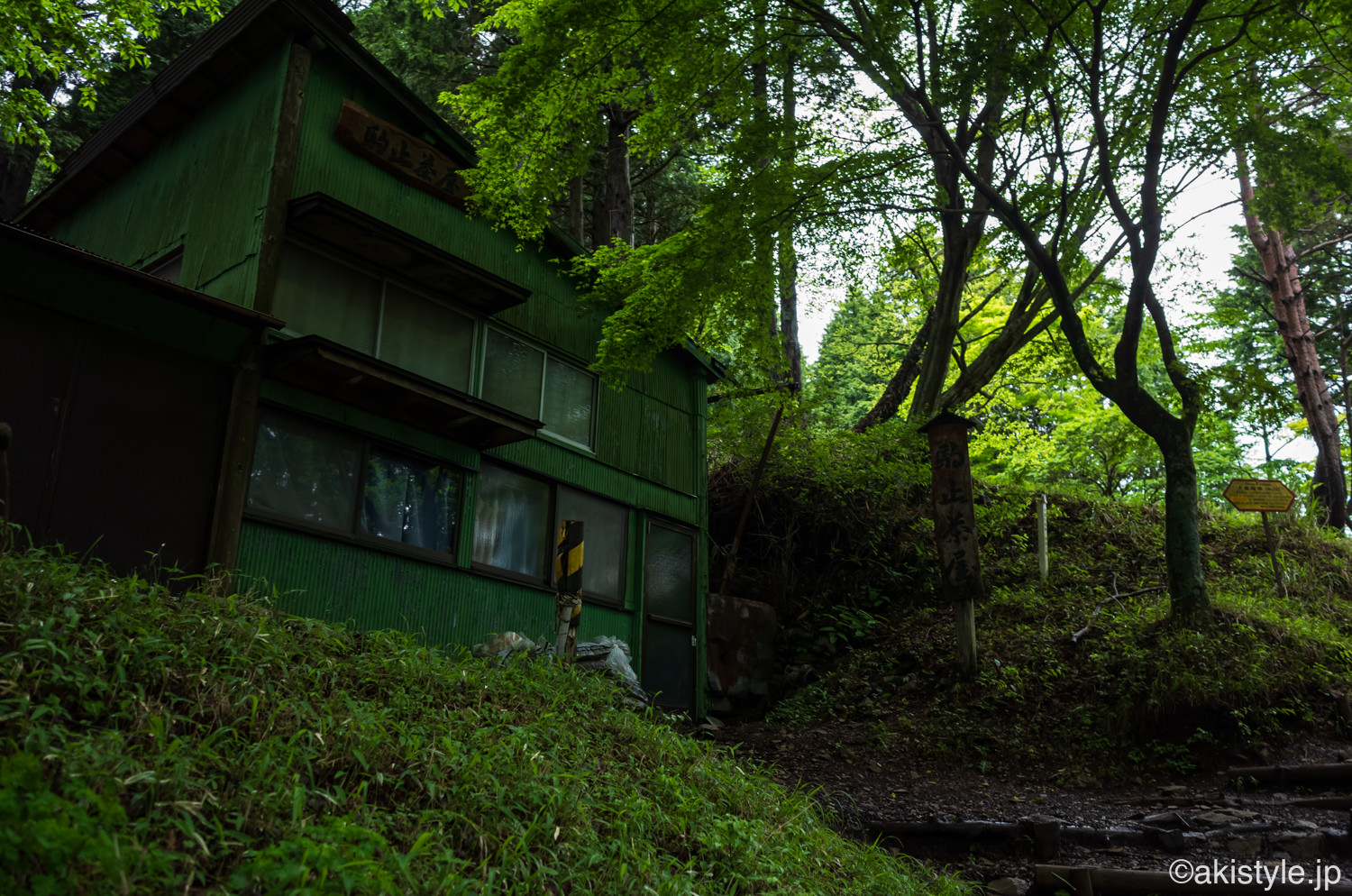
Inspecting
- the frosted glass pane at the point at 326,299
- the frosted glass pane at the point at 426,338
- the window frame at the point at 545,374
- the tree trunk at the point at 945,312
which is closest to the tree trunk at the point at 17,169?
the frosted glass pane at the point at 326,299

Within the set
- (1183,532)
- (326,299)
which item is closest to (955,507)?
(1183,532)

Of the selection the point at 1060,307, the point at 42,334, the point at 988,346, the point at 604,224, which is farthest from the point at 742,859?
the point at 604,224

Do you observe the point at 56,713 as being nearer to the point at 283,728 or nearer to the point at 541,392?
the point at 283,728

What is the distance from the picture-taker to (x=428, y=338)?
10.3 meters

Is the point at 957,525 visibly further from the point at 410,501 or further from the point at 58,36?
the point at 58,36

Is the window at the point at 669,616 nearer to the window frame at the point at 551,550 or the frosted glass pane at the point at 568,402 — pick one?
the window frame at the point at 551,550

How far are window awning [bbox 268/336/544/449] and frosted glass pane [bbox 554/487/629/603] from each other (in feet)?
5.43

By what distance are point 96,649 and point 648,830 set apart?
3.26 meters

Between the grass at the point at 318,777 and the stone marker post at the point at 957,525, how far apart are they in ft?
18.1

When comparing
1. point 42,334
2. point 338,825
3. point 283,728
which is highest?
point 42,334

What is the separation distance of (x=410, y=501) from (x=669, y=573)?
4661 millimetres

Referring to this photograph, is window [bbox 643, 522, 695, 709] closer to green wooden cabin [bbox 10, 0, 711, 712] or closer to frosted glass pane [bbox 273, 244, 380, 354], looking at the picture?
green wooden cabin [bbox 10, 0, 711, 712]

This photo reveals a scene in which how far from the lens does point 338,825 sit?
371cm

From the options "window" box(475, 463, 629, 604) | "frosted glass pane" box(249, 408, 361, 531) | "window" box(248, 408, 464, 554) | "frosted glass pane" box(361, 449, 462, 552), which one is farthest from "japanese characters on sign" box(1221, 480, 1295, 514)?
"frosted glass pane" box(249, 408, 361, 531)
